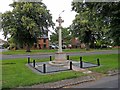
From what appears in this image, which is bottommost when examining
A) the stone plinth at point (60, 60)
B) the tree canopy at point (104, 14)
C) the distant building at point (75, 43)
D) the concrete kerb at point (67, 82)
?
the concrete kerb at point (67, 82)

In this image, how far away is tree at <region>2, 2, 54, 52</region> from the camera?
4219 cm

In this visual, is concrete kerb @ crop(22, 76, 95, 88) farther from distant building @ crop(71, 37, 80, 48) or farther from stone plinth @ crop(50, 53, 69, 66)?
distant building @ crop(71, 37, 80, 48)

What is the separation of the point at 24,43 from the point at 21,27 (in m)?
4.60

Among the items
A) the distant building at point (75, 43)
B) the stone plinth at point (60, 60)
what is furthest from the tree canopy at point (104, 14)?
the distant building at point (75, 43)

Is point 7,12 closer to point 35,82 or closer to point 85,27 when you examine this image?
point 85,27

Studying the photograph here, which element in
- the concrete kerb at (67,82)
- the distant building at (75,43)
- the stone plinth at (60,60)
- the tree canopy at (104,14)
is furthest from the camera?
the distant building at (75,43)

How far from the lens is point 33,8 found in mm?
44531

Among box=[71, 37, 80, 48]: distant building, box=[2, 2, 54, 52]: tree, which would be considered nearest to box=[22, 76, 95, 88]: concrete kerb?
box=[2, 2, 54, 52]: tree

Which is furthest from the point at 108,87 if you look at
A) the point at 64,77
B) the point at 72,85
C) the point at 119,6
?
the point at 119,6

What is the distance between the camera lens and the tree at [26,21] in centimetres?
4219

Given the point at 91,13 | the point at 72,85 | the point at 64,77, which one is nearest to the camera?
the point at 72,85

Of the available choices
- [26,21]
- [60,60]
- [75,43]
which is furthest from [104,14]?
[75,43]

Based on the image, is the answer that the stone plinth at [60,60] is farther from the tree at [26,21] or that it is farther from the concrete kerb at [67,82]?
the tree at [26,21]

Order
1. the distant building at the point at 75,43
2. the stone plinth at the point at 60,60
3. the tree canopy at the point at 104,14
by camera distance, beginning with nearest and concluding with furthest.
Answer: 1. the stone plinth at the point at 60,60
2. the tree canopy at the point at 104,14
3. the distant building at the point at 75,43
